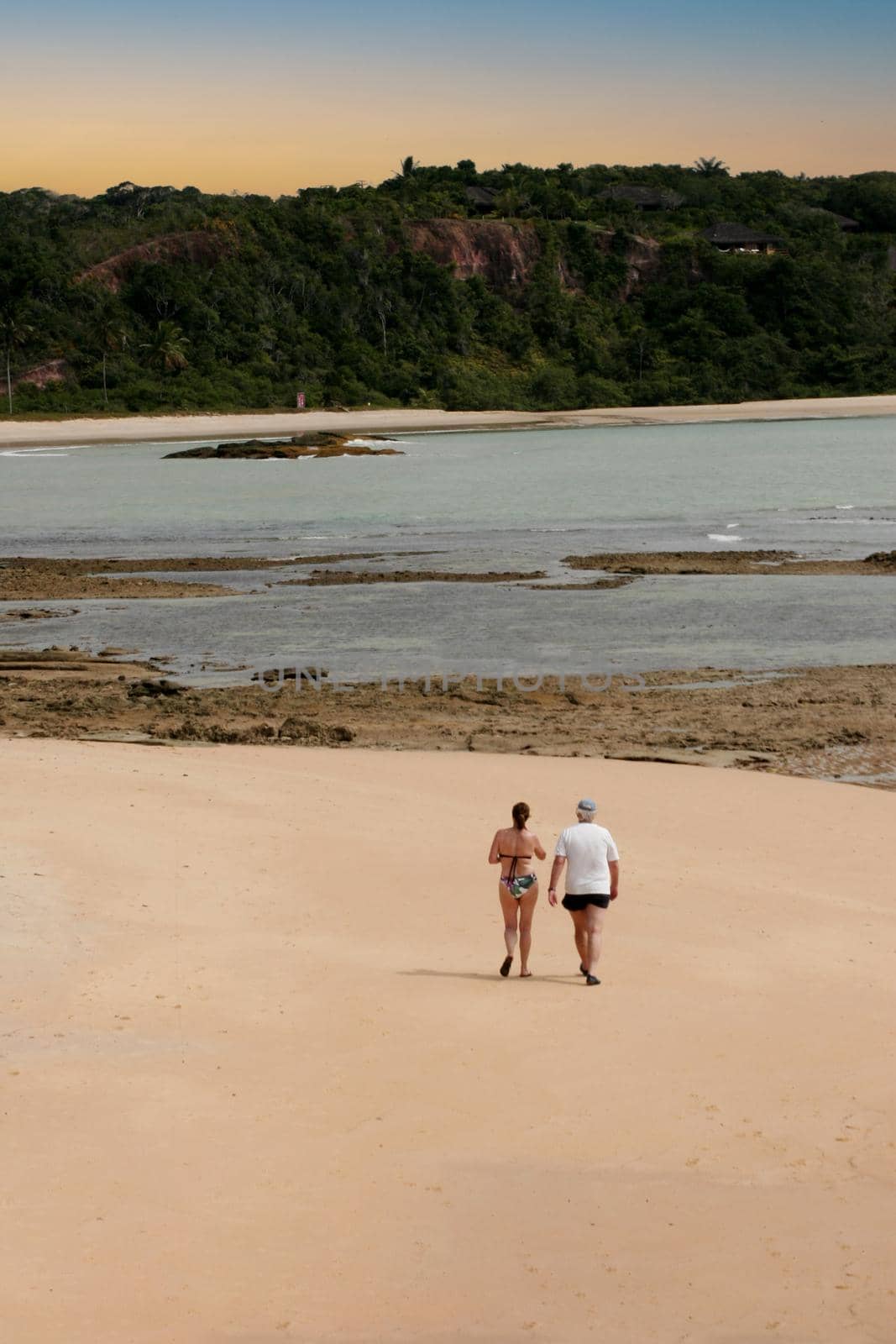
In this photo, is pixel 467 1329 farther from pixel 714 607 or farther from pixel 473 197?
pixel 473 197

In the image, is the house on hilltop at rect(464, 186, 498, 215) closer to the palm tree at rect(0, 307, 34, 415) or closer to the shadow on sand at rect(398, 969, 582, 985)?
the palm tree at rect(0, 307, 34, 415)

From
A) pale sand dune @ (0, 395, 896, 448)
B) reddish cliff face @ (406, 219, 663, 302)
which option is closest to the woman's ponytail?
pale sand dune @ (0, 395, 896, 448)

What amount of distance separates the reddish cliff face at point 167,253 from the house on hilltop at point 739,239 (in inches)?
1806

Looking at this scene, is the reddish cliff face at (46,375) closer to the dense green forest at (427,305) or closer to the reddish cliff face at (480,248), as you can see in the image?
the dense green forest at (427,305)

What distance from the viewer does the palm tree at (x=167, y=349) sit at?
104500 mm

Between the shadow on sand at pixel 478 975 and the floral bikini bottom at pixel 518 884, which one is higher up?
the floral bikini bottom at pixel 518 884

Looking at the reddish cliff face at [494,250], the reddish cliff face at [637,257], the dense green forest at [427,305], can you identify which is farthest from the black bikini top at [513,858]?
the reddish cliff face at [637,257]

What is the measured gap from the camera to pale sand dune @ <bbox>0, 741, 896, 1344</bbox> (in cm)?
604

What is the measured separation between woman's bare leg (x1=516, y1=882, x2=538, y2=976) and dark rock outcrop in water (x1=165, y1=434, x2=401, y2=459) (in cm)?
6905

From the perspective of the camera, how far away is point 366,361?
11219 cm

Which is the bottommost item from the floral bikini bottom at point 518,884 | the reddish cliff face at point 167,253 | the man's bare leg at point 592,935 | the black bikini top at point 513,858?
the man's bare leg at point 592,935

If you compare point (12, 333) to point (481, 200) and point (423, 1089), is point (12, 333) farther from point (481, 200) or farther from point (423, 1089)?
point (423, 1089)

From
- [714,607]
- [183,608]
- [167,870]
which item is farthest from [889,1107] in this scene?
[183,608]

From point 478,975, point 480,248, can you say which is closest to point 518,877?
point 478,975
